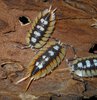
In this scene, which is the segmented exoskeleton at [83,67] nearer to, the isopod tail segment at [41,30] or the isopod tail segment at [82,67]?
the isopod tail segment at [82,67]

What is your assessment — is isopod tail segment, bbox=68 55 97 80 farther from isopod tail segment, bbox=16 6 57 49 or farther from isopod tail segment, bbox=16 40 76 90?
isopod tail segment, bbox=16 6 57 49

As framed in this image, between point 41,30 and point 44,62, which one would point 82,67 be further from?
point 41,30

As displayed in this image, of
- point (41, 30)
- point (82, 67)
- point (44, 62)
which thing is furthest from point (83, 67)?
point (41, 30)

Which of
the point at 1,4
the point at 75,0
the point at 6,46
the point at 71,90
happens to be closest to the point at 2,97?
the point at 6,46

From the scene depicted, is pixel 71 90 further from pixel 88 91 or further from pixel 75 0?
pixel 75 0

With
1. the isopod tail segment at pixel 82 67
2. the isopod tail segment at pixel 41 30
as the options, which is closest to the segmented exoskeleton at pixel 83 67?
the isopod tail segment at pixel 82 67

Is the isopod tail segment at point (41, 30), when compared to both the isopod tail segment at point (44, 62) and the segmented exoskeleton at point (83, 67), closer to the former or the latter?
the isopod tail segment at point (44, 62)

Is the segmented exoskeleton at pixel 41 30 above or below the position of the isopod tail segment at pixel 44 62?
above
